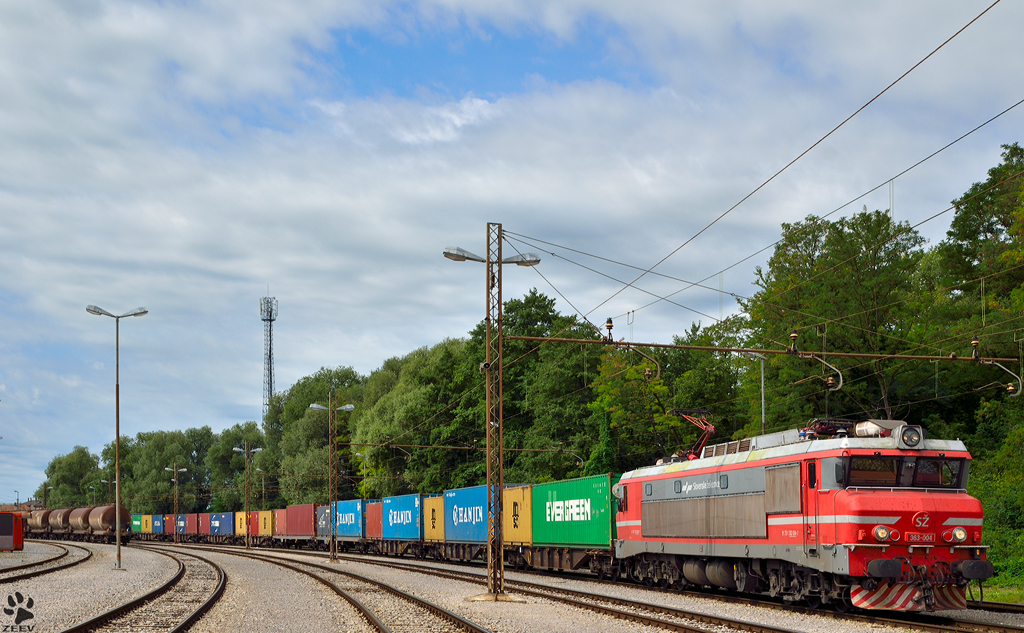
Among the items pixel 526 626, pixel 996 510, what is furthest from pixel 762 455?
pixel 996 510

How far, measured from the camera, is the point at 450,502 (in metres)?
48.4

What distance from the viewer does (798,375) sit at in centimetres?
5481

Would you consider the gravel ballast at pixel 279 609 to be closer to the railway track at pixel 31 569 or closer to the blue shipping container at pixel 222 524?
the railway track at pixel 31 569

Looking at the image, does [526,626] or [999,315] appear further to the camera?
[999,315]

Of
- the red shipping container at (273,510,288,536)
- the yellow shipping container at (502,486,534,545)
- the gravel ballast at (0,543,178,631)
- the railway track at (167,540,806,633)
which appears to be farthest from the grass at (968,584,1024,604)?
the red shipping container at (273,510,288,536)

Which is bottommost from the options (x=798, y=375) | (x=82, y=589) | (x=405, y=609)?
(x=82, y=589)

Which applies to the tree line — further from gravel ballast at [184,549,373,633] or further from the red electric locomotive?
gravel ballast at [184,549,373,633]

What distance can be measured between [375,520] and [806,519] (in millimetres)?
44143

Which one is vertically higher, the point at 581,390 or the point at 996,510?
the point at 581,390

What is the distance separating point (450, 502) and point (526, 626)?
29531 millimetres

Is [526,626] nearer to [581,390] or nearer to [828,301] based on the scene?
[828,301]

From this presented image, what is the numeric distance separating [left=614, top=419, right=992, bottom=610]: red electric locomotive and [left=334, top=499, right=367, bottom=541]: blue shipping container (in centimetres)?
4182

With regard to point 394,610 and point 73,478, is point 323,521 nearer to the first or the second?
point 394,610

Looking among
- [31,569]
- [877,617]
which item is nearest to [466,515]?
[31,569]
